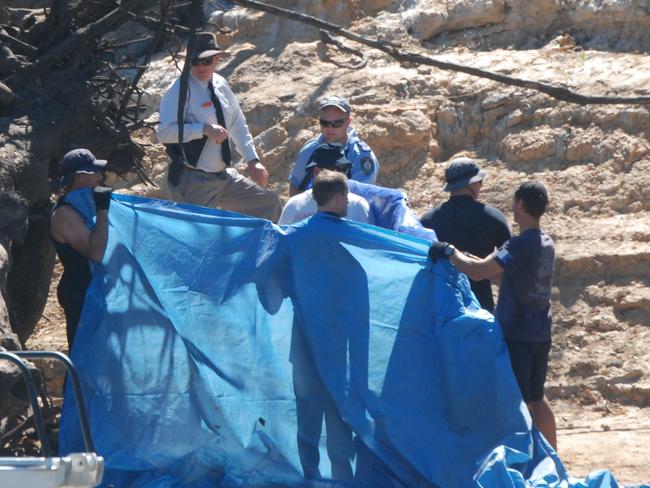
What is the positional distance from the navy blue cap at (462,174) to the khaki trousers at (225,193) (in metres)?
1.80

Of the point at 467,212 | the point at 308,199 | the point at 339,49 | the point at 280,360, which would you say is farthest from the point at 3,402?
the point at 339,49

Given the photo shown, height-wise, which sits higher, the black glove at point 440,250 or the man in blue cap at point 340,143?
the man in blue cap at point 340,143

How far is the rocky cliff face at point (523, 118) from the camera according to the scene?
9.45m

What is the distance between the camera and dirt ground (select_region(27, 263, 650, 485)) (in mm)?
7594

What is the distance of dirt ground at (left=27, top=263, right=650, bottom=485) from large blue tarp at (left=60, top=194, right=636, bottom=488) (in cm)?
110

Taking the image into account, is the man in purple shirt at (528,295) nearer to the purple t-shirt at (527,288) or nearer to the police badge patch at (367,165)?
the purple t-shirt at (527,288)

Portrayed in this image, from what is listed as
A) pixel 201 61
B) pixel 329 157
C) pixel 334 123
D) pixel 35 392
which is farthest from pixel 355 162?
pixel 35 392

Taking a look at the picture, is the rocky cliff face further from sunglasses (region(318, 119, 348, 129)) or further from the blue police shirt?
sunglasses (region(318, 119, 348, 129))

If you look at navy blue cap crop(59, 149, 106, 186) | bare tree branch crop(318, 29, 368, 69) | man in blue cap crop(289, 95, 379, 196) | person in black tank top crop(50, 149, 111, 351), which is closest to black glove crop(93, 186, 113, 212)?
person in black tank top crop(50, 149, 111, 351)

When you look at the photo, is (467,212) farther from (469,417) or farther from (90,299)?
(90,299)

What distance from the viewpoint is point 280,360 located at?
6.65 metres

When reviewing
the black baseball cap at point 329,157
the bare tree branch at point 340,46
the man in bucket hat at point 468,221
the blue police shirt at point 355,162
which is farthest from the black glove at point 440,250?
the bare tree branch at point 340,46

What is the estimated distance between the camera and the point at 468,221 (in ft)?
23.6

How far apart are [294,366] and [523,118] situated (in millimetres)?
4896
